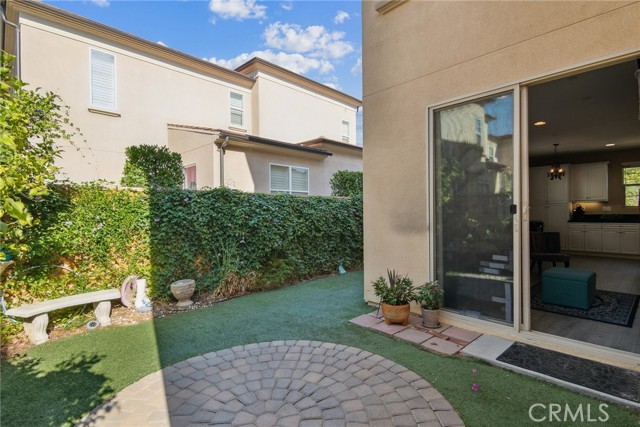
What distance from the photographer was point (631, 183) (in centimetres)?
916

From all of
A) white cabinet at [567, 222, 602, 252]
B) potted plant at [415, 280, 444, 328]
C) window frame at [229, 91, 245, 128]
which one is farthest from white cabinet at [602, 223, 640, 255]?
window frame at [229, 91, 245, 128]

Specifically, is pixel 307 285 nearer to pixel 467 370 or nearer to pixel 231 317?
pixel 231 317

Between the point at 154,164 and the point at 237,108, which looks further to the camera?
the point at 237,108

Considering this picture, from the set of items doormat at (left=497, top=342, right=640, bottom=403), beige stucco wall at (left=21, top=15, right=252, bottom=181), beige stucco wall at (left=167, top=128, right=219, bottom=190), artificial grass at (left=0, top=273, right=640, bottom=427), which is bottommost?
artificial grass at (left=0, top=273, right=640, bottom=427)

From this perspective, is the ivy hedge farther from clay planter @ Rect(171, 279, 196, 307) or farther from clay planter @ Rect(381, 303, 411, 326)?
clay planter @ Rect(381, 303, 411, 326)

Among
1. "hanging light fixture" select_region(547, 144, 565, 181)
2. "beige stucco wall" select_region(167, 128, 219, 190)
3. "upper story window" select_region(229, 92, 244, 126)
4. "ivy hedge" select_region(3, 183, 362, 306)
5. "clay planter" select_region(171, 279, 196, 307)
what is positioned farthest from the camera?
"upper story window" select_region(229, 92, 244, 126)

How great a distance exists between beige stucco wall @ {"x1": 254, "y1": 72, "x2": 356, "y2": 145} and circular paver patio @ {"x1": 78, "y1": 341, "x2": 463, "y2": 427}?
36.4 feet

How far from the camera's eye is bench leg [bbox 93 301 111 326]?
165 inches

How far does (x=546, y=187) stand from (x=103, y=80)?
13.9 m

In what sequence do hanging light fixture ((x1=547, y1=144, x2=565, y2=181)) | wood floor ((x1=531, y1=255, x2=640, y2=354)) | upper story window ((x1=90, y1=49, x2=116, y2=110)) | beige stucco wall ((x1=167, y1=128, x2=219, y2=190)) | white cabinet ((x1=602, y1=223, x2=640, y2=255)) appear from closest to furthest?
wood floor ((x1=531, y1=255, x2=640, y2=354))
white cabinet ((x1=602, y1=223, x2=640, y2=255))
upper story window ((x1=90, y1=49, x2=116, y2=110))
beige stucco wall ((x1=167, y1=128, x2=219, y2=190))
hanging light fixture ((x1=547, y1=144, x2=565, y2=181))

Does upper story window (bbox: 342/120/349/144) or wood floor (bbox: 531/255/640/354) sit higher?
upper story window (bbox: 342/120/349/144)

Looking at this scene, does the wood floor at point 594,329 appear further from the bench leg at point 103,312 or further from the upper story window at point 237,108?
the upper story window at point 237,108

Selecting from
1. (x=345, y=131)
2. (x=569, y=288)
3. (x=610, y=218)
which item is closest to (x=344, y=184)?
(x=345, y=131)

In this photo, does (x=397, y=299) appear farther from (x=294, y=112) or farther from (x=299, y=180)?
(x=294, y=112)
